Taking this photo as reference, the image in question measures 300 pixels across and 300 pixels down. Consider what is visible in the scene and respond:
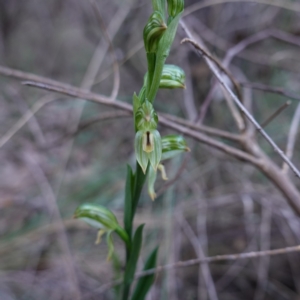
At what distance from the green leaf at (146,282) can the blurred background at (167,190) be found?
0.22 meters

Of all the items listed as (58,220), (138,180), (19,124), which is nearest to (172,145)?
(138,180)

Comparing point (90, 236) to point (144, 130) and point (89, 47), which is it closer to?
point (144, 130)

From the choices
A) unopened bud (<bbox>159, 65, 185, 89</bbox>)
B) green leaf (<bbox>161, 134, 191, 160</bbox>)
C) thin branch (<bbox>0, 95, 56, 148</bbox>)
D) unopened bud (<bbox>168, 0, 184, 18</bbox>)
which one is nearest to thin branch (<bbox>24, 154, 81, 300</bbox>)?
thin branch (<bbox>0, 95, 56, 148</bbox>)

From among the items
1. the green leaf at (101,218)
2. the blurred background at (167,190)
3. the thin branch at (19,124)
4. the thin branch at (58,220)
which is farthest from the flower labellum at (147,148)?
the thin branch at (58,220)

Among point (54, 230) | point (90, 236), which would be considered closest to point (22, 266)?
point (54, 230)

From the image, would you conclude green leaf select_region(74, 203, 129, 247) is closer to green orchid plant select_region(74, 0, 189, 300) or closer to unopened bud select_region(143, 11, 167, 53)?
A: green orchid plant select_region(74, 0, 189, 300)

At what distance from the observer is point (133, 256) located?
797mm

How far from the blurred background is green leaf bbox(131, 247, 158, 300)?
218 mm

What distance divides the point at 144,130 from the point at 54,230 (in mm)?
1124

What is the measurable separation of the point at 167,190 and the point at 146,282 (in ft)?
2.25

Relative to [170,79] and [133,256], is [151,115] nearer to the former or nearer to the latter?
[170,79]

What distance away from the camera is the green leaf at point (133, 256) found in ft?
2.54

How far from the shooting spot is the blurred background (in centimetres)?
156

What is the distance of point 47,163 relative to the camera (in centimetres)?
231
